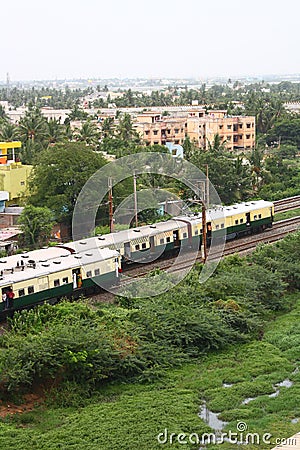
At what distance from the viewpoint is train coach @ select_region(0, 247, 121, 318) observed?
16438 mm

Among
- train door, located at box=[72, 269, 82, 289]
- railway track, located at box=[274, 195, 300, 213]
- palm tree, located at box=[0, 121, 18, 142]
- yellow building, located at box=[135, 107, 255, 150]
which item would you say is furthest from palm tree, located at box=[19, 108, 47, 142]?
train door, located at box=[72, 269, 82, 289]

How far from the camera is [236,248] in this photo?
77.0 ft

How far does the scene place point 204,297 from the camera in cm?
1712

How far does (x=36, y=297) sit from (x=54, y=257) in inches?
80.2

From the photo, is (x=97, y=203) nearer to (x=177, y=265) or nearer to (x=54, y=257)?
(x=177, y=265)

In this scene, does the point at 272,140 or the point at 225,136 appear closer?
the point at 225,136

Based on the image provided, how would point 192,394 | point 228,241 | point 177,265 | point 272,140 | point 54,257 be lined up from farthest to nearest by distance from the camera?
point 272,140 < point 228,241 < point 177,265 < point 54,257 < point 192,394

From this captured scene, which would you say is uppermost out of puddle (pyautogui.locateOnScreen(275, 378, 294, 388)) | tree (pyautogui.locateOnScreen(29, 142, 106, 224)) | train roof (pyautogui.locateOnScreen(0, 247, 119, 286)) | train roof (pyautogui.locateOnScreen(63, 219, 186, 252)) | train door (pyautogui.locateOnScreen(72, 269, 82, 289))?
tree (pyautogui.locateOnScreen(29, 142, 106, 224))

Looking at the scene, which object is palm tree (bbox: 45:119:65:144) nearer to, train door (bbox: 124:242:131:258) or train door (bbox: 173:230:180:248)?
train door (bbox: 173:230:180:248)

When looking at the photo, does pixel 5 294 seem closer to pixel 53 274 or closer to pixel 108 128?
pixel 53 274

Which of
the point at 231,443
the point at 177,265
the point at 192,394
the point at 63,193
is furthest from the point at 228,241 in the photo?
the point at 231,443

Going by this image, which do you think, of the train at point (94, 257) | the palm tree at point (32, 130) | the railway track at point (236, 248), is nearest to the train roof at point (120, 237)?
the train at point (94, 257)

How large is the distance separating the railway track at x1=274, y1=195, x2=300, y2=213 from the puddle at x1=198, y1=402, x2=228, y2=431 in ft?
62.0

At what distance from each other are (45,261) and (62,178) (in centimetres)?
817
